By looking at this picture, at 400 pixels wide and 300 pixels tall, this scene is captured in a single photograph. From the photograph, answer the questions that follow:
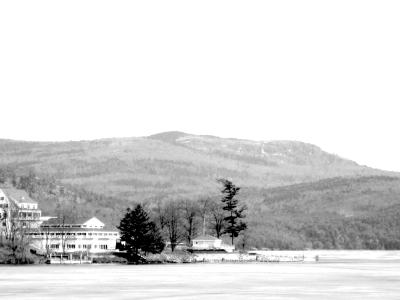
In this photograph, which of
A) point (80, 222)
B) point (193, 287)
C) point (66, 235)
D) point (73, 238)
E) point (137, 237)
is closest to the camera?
point (193, 287)

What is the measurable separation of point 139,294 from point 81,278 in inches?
1010

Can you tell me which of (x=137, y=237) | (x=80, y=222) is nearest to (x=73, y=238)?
(x=80, y=222)

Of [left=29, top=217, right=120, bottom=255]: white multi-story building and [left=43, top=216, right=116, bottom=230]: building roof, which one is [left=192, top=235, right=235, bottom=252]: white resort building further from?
[left=43, top=216, right=116, bottom=230]: building roof

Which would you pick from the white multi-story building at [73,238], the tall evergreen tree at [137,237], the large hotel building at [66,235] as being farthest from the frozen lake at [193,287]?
the white multi-story building at [73,238]

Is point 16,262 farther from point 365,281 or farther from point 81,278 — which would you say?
point 365,281

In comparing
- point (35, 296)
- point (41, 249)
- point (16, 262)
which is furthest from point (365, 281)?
point (41, 249)

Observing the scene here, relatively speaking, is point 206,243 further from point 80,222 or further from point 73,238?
point 73,238

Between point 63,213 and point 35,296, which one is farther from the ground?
point 63,213

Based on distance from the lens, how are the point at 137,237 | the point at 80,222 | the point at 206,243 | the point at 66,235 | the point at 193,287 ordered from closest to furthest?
1. the point at 193,287
2. the point at 137,237
3. the point at 66,235
4. the point at 80,222
5. the point at 206,243

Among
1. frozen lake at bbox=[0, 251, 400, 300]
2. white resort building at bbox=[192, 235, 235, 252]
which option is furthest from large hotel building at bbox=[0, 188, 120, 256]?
frozen lake at bbox=[0, 251, 400, 300]

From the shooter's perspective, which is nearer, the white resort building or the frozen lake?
the frozen lake

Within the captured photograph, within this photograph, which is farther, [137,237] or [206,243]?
[206,243]

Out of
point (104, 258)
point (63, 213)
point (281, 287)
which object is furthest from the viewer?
point (63, 213)

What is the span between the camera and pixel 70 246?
182375 millimetres
